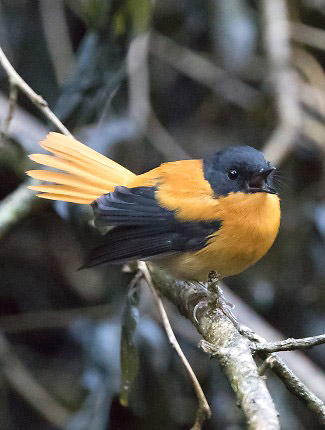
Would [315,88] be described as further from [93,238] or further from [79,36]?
[93,238]

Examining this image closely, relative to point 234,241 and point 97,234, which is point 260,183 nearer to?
point 234,241

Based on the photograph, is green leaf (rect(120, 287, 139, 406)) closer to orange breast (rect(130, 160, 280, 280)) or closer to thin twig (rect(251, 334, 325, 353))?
orange breast (rect(130, 160, 280, 280))

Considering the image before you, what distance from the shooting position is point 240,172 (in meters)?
2.63

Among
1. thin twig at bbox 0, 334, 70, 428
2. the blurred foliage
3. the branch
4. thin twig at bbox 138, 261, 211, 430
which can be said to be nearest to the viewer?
the branch

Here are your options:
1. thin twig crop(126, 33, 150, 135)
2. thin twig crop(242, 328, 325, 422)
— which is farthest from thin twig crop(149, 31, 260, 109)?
thin twig crop(242, 328, 325, 422)

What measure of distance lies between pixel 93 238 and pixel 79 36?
173 cm

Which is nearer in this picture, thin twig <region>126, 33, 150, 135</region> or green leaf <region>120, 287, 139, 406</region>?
green leaf <region>120, 287, 139, 406</region>

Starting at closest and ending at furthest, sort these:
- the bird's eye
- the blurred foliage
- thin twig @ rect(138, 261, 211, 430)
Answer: thin twig @ rect(138, 261, 211, 430)
the bird's eye
the blurred foliage

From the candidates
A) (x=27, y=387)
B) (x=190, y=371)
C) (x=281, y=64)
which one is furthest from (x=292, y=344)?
(x=281, y=64)

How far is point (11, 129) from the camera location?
10.4ft

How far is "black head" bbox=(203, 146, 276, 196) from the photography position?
8.45 ft

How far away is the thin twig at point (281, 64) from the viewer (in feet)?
11.8

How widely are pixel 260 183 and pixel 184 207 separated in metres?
0.30

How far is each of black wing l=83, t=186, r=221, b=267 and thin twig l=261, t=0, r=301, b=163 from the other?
3.54ft
